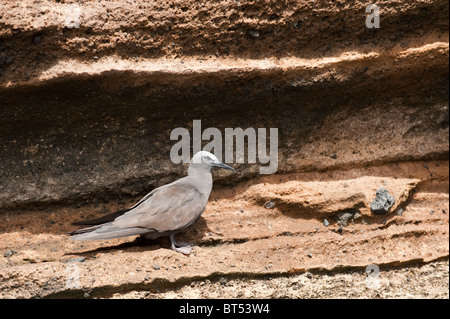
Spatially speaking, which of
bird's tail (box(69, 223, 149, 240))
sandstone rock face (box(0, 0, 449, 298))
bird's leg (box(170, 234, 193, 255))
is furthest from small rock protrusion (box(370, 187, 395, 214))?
bird's tail (box(69, 223, 149, 240))

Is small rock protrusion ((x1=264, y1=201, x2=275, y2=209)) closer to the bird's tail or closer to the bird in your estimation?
the bird

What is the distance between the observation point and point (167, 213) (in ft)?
13.8

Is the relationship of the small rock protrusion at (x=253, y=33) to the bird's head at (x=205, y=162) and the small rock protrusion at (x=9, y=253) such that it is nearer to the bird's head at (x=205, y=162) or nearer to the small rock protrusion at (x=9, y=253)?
the bird's head at (x=205, y=162)

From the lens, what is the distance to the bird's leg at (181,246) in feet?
14.0

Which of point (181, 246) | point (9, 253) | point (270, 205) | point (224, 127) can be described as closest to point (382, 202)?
point (270, 205)

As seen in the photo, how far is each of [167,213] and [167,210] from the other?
21mm

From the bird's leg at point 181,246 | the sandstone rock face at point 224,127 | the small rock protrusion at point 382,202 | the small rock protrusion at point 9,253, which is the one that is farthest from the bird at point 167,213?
the small rock protrusion at point 382,202

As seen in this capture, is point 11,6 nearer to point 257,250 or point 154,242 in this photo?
point 154,242

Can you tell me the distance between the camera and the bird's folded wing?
413 centimetres

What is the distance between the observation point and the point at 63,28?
13.2 ft

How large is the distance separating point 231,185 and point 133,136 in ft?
2.97

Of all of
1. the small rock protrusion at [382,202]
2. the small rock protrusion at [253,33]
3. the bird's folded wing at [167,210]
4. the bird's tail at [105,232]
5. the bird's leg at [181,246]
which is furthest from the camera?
the small rock protrusion at [382,202]

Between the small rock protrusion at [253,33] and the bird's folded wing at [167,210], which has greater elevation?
the small rock protrusion at [253,33]

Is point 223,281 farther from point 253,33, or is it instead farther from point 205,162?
point 253,33
